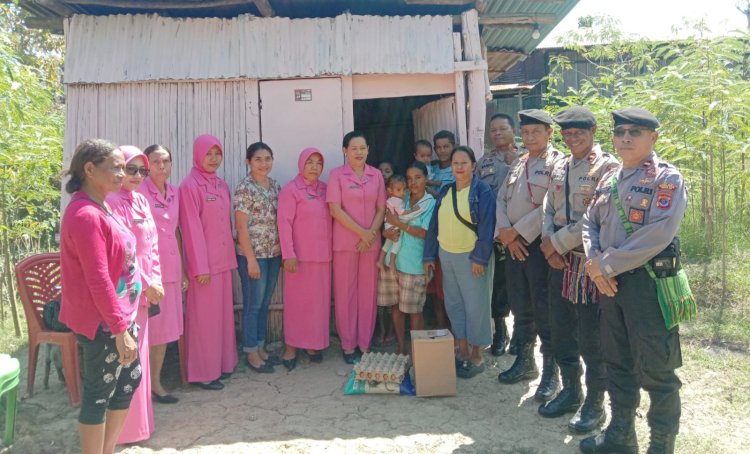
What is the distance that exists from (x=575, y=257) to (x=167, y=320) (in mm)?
2883

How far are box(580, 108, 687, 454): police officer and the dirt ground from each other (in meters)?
0.62

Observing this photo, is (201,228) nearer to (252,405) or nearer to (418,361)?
(252,405)

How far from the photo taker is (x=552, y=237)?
3412 mm

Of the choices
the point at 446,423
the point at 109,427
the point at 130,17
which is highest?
the point at 130,17

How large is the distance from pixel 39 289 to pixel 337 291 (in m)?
2.37

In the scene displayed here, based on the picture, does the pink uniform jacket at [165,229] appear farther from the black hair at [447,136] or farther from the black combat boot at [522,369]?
the black combat boot at [522,369]

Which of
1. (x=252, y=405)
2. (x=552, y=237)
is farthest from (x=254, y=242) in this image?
(x=552, y=237)

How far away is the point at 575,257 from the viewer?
338 centimetres

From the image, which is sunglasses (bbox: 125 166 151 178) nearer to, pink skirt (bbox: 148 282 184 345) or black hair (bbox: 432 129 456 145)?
pink skirt (bbox: 148 282 184 345)

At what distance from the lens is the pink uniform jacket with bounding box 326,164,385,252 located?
4695mm

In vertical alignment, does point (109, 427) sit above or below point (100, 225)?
below

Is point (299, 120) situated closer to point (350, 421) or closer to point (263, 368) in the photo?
point (263, 368)

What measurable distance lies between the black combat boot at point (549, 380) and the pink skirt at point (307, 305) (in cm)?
189

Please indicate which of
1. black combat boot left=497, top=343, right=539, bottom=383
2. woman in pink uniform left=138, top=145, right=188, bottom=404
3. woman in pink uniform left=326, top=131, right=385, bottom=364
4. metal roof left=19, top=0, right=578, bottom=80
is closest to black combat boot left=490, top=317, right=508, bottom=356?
black combat boot left=497, top=343, right=539, bottom=383
